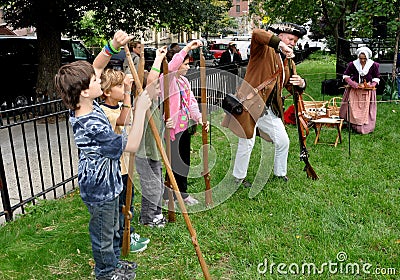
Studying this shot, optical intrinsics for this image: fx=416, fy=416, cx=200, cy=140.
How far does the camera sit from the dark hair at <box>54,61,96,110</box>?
2598 millimetres

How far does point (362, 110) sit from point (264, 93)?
3.75 metres

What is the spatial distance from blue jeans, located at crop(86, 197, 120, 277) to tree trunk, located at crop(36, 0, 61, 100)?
25.6 feet

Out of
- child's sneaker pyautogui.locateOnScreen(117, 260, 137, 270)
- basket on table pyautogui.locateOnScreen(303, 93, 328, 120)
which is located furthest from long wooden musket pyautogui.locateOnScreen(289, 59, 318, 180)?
child's sneaker pyautogui.locateOnScreen(117, 260, 137, 270)

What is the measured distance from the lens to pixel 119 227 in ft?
11.5

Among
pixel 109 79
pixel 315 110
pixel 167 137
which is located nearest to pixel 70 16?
pixel 315 110

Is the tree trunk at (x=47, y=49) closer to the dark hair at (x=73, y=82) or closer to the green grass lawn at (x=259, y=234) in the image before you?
the green grass lawn at (x=259, y=234)

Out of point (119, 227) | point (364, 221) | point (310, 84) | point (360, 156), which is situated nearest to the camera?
point (119, 227)

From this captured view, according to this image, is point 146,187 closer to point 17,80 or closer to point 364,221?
point 364,221

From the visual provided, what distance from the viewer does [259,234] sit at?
3861 millimetres

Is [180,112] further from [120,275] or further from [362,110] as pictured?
[362,110]

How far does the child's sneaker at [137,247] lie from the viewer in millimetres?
3682

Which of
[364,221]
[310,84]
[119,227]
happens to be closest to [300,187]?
[364,221]

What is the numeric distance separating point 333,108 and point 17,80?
7.81 m

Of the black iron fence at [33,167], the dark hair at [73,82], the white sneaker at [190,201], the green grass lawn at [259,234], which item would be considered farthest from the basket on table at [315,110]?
the dark hair at [73,82]
